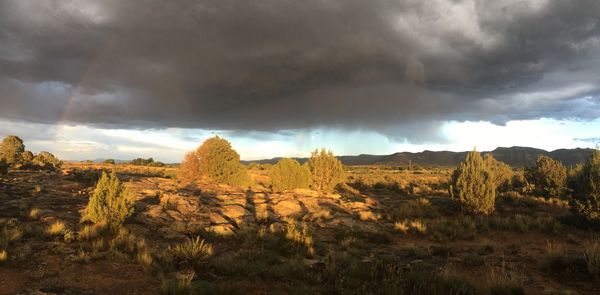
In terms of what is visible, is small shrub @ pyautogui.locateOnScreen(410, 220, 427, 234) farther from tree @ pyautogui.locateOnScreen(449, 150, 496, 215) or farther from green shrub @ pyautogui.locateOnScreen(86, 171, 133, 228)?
green shrub @ pyautogui.locateOnScreen(86, 171, 133, 228)

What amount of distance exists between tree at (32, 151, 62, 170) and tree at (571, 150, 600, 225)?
1972 inches

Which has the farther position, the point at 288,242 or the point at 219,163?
the point at 219,163

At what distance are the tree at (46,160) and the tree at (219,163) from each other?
72.4 feet

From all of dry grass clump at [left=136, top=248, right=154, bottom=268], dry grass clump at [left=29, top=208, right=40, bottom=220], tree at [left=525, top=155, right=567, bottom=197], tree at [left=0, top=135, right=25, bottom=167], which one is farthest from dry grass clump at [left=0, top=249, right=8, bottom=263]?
tree at [left=0, top=135, right=25, bottom=167]

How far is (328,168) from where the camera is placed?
3619 cm

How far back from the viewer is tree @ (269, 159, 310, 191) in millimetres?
34844

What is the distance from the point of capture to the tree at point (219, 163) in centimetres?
3400

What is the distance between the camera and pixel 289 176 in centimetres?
3497

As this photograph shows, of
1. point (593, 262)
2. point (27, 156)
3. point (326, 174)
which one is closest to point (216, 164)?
point (326, 174)

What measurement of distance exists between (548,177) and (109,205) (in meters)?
34.6

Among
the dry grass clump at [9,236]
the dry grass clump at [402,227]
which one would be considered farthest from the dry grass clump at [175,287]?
the dry grass clump at [402,227]

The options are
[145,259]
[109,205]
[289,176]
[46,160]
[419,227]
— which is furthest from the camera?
[46,160]

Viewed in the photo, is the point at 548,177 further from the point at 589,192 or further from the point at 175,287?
the point at 175,287

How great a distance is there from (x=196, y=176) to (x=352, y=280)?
2772 centimetres
